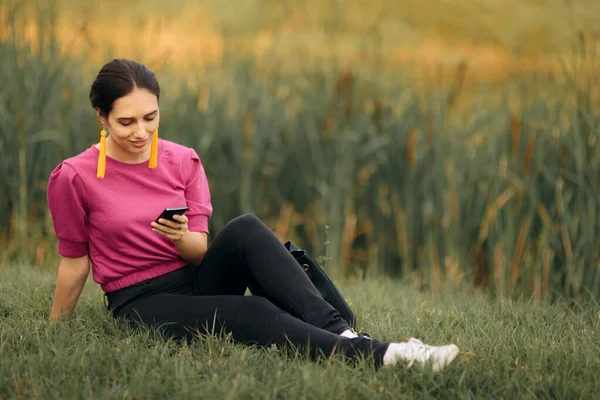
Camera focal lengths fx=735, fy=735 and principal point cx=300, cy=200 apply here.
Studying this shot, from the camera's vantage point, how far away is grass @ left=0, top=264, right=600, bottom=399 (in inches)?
79.6

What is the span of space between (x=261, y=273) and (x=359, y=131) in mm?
1984

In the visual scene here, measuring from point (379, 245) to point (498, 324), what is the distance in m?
1.70

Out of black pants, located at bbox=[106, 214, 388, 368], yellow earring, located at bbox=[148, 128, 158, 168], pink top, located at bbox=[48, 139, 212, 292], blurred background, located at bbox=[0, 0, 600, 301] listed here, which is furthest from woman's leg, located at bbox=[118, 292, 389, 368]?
blurred background, located at bbox=[0, 0, 600, 301]

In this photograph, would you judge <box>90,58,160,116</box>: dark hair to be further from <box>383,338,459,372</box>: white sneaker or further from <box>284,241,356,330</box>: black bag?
<box>383,338,459,372</box>: white sneaker

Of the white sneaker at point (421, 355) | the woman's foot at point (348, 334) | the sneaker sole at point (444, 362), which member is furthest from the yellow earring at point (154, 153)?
the sneaker sole at point (444, 362)

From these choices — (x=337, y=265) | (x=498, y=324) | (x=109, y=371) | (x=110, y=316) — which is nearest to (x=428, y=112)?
(x=337, y=265)

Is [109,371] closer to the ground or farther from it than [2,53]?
closer to the ground

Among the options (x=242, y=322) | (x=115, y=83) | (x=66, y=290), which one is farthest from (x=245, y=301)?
(x=115, y=83)

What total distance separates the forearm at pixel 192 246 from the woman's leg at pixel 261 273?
30 millimetres

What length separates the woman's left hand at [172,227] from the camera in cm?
238

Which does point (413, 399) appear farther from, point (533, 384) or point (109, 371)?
point (109, 371)

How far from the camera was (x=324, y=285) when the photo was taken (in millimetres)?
2596

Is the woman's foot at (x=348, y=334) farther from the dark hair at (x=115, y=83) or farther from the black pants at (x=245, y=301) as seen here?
the dark hair at (x=115, y=83)

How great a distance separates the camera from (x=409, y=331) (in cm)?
269
